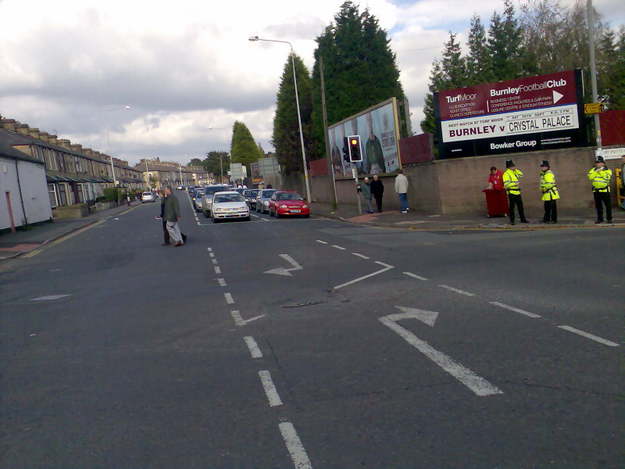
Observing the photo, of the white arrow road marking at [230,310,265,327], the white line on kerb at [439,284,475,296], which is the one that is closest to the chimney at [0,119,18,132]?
the white arrow road marking at [230,310,265,327]

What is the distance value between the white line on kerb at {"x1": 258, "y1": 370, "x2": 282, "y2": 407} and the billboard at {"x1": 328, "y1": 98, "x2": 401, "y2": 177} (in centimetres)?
2186

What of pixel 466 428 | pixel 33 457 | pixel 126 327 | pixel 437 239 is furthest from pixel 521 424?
pixel 437 239

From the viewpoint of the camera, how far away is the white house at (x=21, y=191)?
99.5 feet

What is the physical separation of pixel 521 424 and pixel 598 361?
5.36 ft

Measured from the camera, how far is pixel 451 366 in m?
5.39

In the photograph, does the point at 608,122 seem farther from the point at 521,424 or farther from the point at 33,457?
the point at 33,457

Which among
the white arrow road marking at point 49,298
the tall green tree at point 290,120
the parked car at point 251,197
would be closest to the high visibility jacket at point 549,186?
the white arrow road marking at point 49,298

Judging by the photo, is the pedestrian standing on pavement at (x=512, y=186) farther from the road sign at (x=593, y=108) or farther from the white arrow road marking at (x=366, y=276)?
the white arrow road marking at (x=366, y=276)

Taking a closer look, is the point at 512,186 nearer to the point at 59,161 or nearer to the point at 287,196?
the point at 287,196

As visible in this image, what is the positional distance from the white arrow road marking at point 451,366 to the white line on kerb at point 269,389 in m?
1.56

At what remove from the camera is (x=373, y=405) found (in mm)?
4582

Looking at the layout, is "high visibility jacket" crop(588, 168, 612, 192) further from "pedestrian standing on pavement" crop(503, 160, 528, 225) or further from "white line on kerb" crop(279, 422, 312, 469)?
"white line on kerb" crop(279, 422, 312, 469)

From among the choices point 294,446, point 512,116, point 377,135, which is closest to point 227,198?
point 377,135

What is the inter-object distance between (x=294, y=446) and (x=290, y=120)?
54404mm
